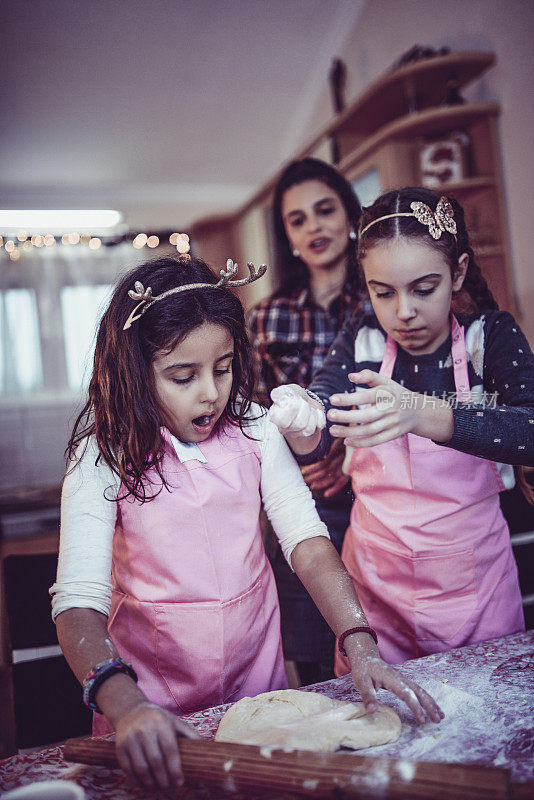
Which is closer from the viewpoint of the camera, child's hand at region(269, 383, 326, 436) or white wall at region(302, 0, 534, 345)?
child's hand at region(269, 383, 326, 436)

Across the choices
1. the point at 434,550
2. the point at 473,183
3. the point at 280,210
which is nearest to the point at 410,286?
the point at 434,550

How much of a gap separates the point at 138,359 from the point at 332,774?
614mm

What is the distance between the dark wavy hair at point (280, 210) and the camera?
72.6 inches

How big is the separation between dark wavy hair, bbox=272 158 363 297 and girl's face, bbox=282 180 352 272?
0.07ft

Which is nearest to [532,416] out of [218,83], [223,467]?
[223,467]

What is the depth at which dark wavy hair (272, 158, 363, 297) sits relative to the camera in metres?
1.84

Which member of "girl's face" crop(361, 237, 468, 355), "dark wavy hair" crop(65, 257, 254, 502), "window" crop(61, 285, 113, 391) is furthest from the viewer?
"window" crop(61, 285, 113, 391)

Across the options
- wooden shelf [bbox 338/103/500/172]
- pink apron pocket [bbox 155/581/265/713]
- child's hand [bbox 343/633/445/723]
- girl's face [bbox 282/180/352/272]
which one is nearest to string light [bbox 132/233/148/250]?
wooden shelf [bbox 338/103/500/172]

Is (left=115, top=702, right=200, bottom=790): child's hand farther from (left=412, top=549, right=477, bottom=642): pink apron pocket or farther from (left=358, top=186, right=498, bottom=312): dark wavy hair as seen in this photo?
(left=358, top=186, right=498, bottom=312): dark wavy hair

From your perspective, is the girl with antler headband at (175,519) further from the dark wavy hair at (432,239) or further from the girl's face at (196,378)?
the dark wavy hair at (432,239)

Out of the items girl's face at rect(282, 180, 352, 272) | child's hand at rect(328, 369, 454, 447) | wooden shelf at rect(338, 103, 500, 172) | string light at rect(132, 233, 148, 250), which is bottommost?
child's hand at rect(328, 369, 454, 447)

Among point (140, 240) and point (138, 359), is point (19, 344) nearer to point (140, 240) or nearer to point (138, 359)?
point (140, 240)

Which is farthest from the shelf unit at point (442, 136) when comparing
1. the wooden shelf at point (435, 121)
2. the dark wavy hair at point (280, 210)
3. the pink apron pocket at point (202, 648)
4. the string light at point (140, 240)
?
the string light at point (140, 240)

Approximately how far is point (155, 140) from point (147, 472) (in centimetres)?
457
